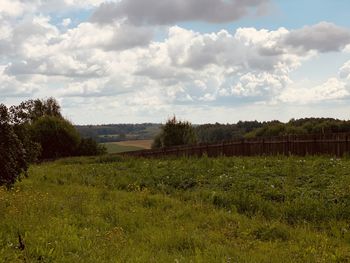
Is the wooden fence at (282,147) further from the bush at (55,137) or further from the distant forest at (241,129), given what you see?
the bush at (55,137)

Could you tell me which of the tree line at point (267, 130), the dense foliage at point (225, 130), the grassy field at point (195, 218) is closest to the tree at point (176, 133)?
A: the tree line at point (267, 130)

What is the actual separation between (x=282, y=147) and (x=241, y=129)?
8564cm

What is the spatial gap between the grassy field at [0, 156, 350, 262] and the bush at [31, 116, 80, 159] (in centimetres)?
3684

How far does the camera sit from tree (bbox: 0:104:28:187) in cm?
1315

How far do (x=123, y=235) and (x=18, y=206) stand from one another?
14.1 feet

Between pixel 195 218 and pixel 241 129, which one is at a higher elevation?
pixel 241 129

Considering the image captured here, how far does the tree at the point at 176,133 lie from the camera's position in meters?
61.7

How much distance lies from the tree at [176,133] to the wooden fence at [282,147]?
26.2 metres

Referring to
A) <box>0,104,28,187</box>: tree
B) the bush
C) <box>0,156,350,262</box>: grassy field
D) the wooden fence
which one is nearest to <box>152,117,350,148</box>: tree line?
the wooden fence

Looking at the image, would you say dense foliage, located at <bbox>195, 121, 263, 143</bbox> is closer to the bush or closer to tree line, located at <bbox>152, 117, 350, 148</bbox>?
tree line, located at <bbox>152, 117, 350, 148</bbox>

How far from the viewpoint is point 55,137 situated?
56.4 meters

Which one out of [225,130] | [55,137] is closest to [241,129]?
→ [225,130]

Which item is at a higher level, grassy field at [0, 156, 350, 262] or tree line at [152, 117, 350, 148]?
tree line at [152, 117, 350, 148]

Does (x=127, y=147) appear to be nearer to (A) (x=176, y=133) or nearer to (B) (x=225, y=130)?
(B) (x=225, y=130)
